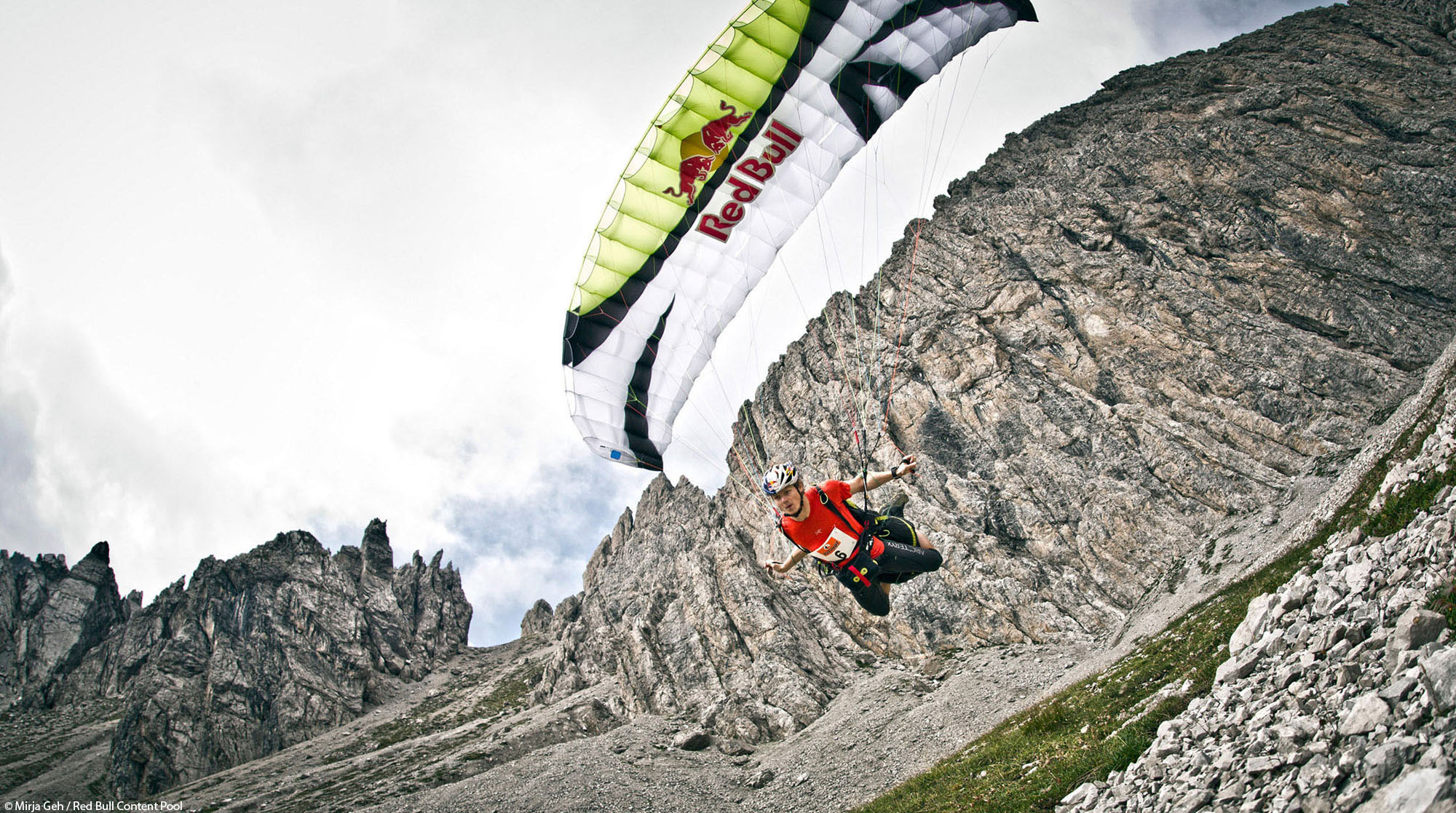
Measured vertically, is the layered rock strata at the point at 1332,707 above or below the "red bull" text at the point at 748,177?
below

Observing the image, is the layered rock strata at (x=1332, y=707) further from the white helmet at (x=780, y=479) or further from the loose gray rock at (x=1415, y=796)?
the white helmet at (x=780, y=479)

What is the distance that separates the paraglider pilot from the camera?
13070 mm

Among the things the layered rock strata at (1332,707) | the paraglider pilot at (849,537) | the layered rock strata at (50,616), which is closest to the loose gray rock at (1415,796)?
the layered rock strata at (1332,707)

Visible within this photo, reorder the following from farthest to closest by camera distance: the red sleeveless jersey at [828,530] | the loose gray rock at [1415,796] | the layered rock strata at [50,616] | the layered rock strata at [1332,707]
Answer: the layered rock strata at [50,616]
the red sleeveless jersey at [828,530]
the layered rock strata at [1332,707]
the loose gray rock at [1415,796]

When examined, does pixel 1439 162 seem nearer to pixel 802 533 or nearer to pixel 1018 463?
pixel 1018 463

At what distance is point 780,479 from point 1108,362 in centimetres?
4587

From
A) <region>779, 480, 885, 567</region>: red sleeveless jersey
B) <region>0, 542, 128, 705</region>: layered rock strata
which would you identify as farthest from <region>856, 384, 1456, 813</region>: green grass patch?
<region>0, 542, 128, 705</region>: layered rock strata

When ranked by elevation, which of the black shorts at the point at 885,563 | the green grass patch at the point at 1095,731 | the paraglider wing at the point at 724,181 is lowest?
the green grass patch at the point at 1095,731

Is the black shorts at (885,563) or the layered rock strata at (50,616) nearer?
the black shorts at (885,563)

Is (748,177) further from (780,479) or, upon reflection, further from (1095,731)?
(1095,731)

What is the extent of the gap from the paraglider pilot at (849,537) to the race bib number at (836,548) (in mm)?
15

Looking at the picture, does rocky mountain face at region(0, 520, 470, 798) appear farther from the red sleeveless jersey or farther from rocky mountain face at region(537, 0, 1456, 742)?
the red sleeveless jersey

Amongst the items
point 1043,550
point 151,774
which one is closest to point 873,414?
point 1043,550

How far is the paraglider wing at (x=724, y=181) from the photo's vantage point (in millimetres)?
19719
